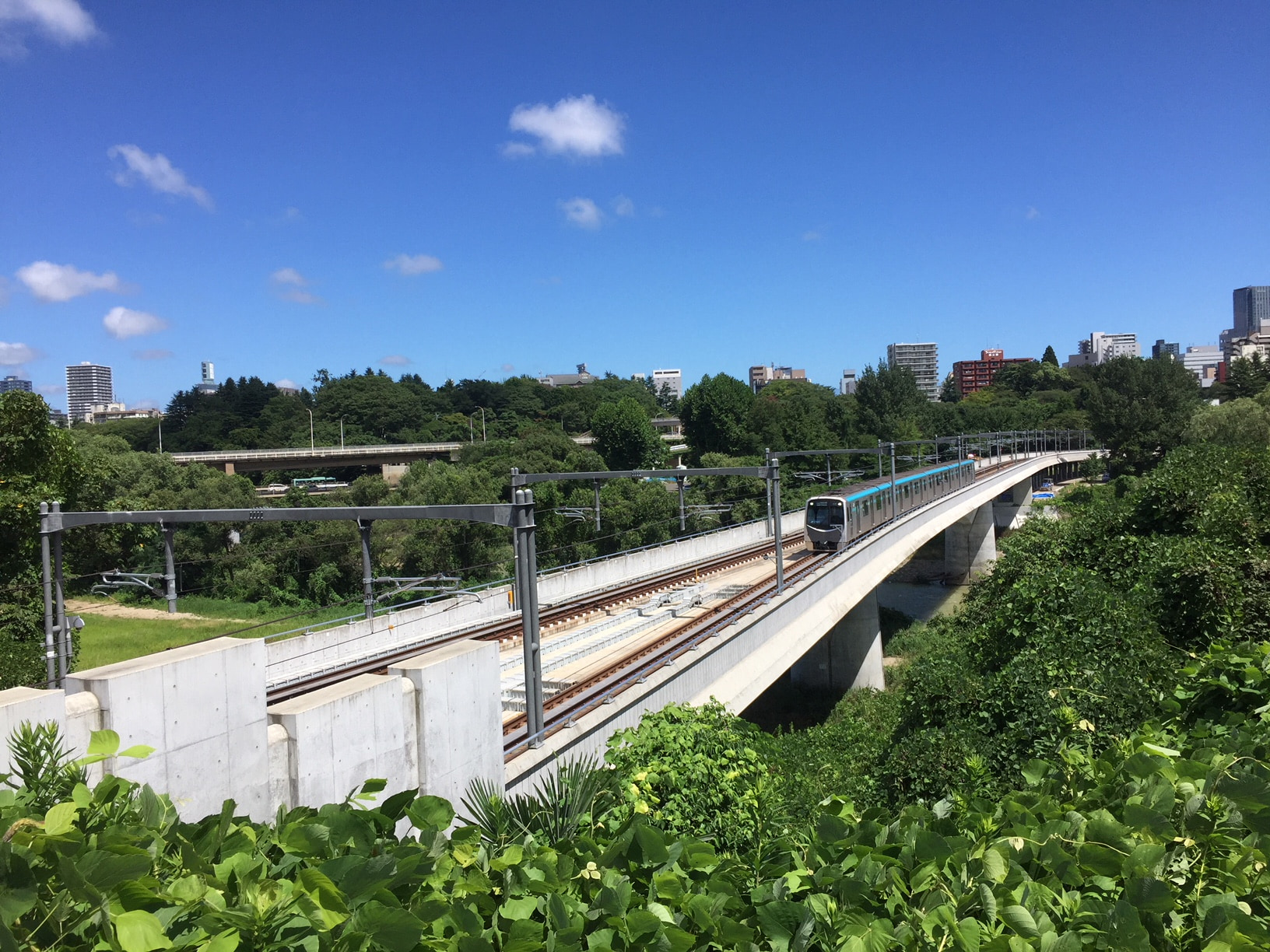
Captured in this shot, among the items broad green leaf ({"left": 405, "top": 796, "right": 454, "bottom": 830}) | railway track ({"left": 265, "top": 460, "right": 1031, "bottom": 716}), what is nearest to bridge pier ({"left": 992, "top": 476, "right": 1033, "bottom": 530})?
railway track ({"left": 265, "top": 460, "right": 1031, "bottom": 716})

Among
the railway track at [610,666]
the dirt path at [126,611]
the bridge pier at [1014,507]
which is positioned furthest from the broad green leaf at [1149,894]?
the bridge pier at [1014,507]

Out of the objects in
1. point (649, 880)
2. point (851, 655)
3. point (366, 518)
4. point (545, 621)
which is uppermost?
point (366, 518)

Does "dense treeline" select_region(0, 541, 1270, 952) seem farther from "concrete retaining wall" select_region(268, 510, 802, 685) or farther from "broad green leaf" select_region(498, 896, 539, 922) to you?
"concrete retaining wall" select_region(268, 510, 802, 685)

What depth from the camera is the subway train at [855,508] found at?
29.5m

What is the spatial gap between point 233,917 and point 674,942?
146 cm

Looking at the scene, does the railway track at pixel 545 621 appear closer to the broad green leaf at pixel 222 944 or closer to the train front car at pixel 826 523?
the train front car at pixel 826 523

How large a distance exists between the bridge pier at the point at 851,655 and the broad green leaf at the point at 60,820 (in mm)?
30607

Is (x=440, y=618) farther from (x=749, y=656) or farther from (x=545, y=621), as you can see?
(x=749, y=656)

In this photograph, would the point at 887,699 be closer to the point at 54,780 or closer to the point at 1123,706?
the point at 1123,706

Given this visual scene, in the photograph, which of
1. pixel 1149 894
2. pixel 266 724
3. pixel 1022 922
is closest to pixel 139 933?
pixel 1022 922

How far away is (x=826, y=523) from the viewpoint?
29.8 m

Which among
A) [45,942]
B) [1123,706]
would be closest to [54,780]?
[45,942]

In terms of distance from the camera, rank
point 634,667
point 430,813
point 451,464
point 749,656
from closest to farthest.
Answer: point 430,813
point 634,667
point 749,656
point 451,464

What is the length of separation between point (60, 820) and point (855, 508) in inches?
1178
